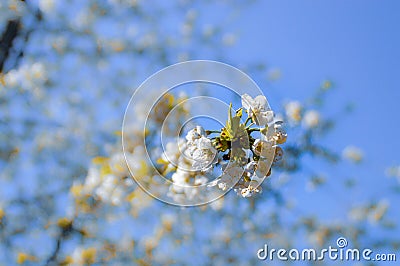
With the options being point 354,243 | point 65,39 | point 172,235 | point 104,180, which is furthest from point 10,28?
point 354,243

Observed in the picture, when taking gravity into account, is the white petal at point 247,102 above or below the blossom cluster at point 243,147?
above

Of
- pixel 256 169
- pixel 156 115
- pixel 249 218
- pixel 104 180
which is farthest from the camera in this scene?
pixel 249 218

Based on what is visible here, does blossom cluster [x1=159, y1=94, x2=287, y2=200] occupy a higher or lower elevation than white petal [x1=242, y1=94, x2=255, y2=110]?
lower

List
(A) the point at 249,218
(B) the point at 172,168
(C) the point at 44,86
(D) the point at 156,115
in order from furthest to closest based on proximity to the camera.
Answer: (C) the point at 44,86, (A) the point at 249,218, (D) the point at 156,115, (B) the point at 172,168

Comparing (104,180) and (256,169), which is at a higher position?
(104,180)

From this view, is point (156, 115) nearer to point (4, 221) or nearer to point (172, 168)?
point (172, 168)

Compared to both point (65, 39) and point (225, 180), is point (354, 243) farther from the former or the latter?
point (65, 39)

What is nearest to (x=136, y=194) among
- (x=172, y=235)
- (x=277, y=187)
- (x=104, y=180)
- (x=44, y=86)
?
(x=104, y=180)

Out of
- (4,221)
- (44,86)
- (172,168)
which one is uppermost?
(44,86)

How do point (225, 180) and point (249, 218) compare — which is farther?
point (249, 218)
